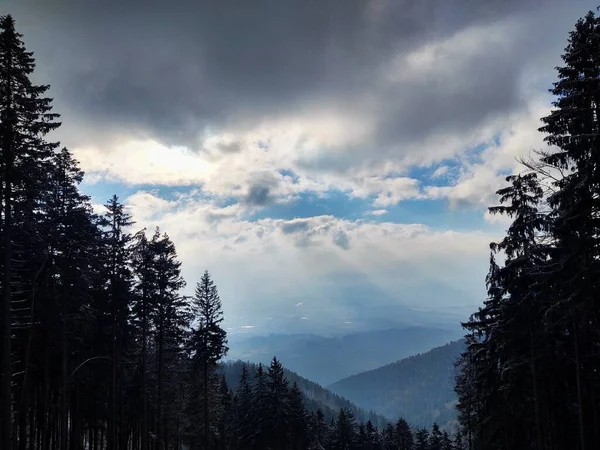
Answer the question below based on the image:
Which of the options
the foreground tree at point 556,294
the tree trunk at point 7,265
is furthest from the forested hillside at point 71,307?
the foreground tree at point 556,294

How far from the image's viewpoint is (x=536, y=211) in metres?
21.2

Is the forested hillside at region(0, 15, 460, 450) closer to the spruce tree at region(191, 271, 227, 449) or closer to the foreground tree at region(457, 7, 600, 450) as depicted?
the spruce tree at region(191, 271, 227, 449)

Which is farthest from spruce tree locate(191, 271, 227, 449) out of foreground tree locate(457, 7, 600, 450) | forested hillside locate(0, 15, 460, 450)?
foreground tree locate(457, 7, 600, 450)

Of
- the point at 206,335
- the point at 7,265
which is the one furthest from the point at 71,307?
the point at 206,335

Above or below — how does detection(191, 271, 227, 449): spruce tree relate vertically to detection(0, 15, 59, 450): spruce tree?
below

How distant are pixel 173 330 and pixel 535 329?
24.2 meters

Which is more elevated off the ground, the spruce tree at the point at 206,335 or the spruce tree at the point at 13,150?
the spruce tree at the point at 13,150

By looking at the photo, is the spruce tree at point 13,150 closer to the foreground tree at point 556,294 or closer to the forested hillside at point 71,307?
the forested hillside at point 71,307

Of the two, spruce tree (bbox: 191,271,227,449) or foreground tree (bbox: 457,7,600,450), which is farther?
spruce tree (bbox: 191,271,227,449)

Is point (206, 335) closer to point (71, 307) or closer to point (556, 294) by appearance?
point (71, 307)

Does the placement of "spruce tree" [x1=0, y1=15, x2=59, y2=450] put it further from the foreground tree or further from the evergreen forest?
the foreground tree

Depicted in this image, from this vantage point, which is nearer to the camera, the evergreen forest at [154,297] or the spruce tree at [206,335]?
the evergreen forest at [154,297]

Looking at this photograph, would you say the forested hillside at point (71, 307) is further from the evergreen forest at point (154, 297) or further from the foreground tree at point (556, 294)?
the foreground tree at point (556, 294)

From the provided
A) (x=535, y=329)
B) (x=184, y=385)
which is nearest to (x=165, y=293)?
(x=184, y=385)
